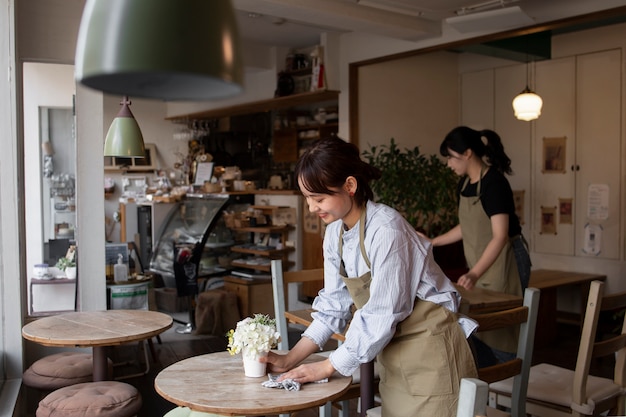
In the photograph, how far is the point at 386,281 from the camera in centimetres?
208

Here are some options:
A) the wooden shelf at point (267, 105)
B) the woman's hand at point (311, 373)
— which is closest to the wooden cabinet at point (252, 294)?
the wooden shelf at point (267, 105)

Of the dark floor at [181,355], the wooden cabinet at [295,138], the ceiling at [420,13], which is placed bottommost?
the dark floor at [181,355]

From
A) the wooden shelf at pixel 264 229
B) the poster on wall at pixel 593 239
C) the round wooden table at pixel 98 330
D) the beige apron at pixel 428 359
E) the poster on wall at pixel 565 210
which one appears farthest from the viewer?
the wooden shelf at pixel 264 229

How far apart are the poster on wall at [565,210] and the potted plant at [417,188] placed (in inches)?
50.9

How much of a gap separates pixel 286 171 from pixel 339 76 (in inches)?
114

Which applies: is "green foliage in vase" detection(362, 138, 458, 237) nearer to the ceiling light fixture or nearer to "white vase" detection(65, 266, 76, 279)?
the ceiling light fixture

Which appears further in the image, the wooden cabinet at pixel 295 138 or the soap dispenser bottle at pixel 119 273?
the wooden cabinet at pixel 295 138

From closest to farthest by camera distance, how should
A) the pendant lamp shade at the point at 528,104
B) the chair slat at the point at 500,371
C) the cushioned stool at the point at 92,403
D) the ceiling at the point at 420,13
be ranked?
the chair slat at the point at 500,371 → the cushioned stool at the point at 92,403 → the ceiling at the point at 420,13 → the pendant lamp shade at the point at 528,104

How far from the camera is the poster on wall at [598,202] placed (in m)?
7.00

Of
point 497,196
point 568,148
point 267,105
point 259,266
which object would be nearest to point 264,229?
point 259,266

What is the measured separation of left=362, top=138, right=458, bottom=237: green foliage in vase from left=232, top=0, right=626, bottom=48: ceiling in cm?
115

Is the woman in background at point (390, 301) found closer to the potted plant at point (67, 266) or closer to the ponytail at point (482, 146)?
the ponytail at point (482, 146)

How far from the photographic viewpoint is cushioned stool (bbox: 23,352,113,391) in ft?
12.3

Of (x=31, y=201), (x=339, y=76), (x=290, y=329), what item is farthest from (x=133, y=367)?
(x=339, y=76)
